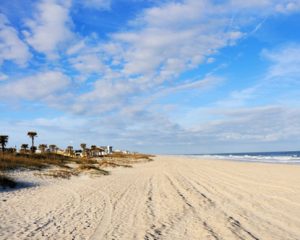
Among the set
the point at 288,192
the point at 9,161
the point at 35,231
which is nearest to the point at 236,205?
the point at 288,192

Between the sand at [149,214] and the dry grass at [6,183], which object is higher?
the dry grass at [6,183]

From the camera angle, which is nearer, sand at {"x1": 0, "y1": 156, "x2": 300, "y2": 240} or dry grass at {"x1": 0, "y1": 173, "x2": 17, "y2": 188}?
sand at {"x1": 0, "y1": 156, "x2": 300, "y2": 240}

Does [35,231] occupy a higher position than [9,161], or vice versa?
[9,161]

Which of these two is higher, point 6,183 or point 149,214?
point 6,183

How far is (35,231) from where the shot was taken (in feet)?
26.8

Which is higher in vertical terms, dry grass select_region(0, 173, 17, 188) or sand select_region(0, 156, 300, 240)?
dry grass select_region(0, 173, 17, 188)

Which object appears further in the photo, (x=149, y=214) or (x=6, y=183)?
(x=6, y=183)

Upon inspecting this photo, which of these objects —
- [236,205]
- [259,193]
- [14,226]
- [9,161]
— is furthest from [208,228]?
[9,161]

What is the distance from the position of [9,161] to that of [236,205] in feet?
56.0

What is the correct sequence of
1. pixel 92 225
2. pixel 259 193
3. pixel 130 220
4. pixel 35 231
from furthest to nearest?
pixel 259 193, pixel 130 220, pixel 92 225, pixel 35 231

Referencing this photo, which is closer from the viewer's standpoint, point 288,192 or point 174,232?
point 174,232

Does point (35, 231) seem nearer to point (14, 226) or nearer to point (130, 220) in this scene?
point (14, 226)

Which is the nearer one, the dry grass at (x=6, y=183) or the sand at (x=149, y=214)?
the sand at (x=149, y=214)

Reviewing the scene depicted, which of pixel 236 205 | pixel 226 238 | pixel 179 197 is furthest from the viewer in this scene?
pixel 179 197
